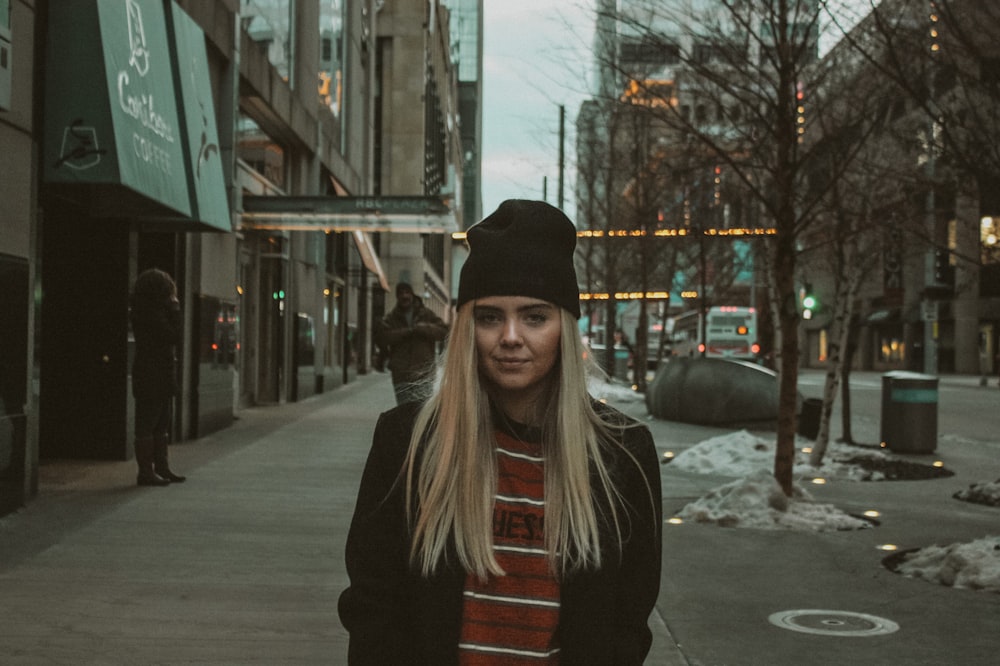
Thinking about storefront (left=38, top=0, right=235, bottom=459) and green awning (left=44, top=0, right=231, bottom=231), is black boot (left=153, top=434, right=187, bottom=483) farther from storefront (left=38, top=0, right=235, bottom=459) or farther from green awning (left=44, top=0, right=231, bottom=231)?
green awning (left=44, top=0, right=231, bottom=231)

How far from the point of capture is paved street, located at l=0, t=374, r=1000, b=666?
513 centimetres

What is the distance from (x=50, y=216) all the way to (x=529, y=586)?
35.8ft

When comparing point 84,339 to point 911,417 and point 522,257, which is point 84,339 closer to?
point 911,417

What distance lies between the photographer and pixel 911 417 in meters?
14.9

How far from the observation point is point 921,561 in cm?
713

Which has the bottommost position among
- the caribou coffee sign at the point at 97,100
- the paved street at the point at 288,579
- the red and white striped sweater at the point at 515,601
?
the paved street at the point at 288,579

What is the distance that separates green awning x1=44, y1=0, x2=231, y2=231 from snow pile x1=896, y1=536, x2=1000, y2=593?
6727 millimetres

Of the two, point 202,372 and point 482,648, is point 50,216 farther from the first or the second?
point 482,648

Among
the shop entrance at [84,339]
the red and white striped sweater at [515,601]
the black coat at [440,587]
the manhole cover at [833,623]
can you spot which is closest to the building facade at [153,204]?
the shop entrance at [84,339]

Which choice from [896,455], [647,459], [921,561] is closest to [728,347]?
[896,455]

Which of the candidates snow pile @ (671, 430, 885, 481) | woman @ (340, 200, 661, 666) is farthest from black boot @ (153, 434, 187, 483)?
woman @ (340, 200, 661, 666)

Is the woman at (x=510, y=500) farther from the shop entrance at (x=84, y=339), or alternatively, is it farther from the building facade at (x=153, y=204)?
the shop entrance at (x=84, y=339)

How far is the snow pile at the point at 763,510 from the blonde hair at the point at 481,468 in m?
6.63

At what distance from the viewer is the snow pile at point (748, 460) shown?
12.1 m
